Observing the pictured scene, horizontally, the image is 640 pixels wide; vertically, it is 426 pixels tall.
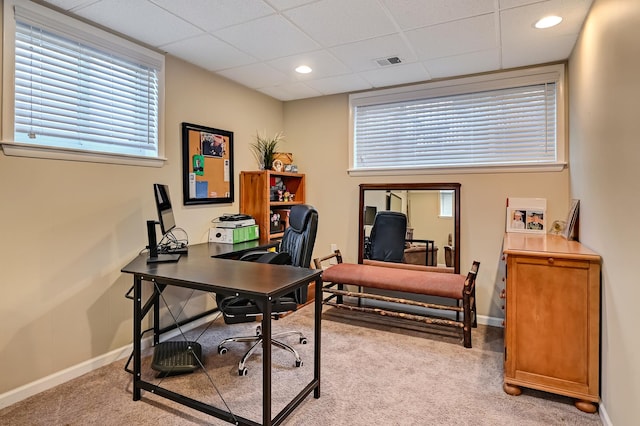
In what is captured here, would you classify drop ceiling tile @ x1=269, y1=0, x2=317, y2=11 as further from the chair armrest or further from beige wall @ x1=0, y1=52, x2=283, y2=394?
the chair armrest

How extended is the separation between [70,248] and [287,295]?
5.00 feet

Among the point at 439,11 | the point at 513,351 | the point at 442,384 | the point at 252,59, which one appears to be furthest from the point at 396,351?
the point at 252,59

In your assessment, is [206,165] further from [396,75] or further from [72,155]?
[396,75]

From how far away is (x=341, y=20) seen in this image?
2521 mm

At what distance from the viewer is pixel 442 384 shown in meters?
2.41

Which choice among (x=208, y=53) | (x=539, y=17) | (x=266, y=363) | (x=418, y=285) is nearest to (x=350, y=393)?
(x=266, y=363)

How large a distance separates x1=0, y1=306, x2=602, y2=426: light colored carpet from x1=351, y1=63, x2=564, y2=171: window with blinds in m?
1.79

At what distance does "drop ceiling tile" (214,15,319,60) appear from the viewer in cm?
258

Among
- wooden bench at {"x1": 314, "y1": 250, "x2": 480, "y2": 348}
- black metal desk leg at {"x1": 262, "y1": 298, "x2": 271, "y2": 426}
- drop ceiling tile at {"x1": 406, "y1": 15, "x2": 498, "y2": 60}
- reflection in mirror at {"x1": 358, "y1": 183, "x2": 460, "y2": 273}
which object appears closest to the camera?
black metal desk leg at {"x1": 262, "y1": 298, "x2": 271, "y2": 426}

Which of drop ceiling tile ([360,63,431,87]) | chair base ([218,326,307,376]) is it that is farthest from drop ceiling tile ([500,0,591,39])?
chair base ([218,326,307,376])

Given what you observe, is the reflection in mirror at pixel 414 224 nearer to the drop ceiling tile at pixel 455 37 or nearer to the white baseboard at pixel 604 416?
the drop ceiling tile at pixel 455 37

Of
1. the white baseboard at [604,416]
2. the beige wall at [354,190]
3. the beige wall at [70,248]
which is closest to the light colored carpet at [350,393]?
the white baseboard at [604,416]

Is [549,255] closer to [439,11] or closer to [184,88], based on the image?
[439,11]

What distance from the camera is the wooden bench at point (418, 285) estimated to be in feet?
9.87
